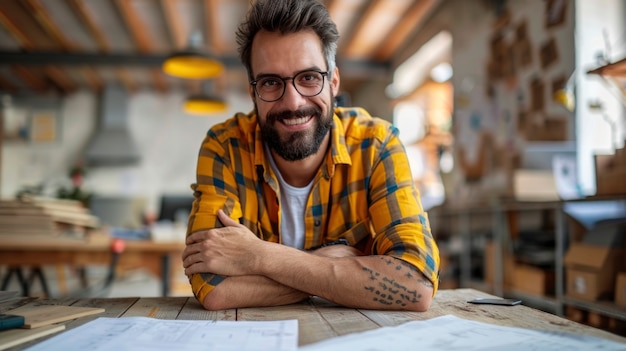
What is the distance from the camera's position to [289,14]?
1356 millimetres

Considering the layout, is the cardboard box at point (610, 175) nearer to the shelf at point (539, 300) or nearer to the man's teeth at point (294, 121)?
the shelf at point (539, 300)

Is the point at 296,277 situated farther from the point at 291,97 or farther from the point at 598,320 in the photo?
the point at 598,320

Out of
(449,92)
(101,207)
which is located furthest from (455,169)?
(101,207)

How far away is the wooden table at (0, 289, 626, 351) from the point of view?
2.93 ft

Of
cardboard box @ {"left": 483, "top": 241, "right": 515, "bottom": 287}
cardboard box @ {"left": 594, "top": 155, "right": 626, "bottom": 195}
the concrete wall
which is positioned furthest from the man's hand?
the concrete wall

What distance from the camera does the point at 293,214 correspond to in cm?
143

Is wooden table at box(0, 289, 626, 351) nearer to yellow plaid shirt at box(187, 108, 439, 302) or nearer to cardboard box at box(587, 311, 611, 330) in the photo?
yellow plaid shirt at box(187, 108, 439, 302)

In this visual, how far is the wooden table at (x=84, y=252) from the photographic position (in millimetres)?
2568

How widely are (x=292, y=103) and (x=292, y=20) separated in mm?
220

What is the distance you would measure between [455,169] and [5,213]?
388 centimetres

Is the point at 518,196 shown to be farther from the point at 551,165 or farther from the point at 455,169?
the point at 455,169

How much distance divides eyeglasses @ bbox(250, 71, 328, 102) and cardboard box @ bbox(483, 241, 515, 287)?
2.32 metres

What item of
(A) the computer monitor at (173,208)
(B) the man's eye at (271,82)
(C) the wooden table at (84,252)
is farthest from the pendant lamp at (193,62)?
(B) the man's eye at (271,82)

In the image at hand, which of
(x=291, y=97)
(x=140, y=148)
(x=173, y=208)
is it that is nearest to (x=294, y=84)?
(x=291, y=97)
